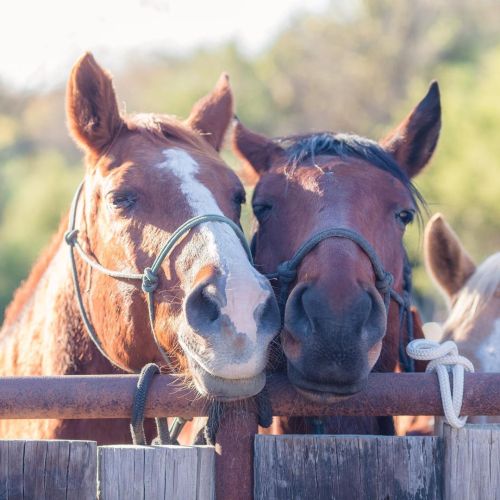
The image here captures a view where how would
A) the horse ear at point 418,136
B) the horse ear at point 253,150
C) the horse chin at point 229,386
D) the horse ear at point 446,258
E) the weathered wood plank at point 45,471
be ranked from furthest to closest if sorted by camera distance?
the horse ear at point 446,258 → the horse ear at point 253,150 → the horse ear at point 418,136 → the horse chin at point 229,386 → the weathered wood plank at point 45,471

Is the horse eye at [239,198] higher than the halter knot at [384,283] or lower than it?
higher

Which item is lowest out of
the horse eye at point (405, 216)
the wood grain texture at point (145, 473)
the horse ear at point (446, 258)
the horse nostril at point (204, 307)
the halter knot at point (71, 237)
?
the wood grain texture at point (145, 473)

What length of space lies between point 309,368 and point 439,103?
1.86 m

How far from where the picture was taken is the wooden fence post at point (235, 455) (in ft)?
8.21

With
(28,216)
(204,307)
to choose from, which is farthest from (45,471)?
(28,216)

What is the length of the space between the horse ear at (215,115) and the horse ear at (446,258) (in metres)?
1.43

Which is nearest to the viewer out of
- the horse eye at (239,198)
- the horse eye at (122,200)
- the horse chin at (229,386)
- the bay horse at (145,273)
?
the horse chin at (229,386)

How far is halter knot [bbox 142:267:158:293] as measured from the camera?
3021 millimetres

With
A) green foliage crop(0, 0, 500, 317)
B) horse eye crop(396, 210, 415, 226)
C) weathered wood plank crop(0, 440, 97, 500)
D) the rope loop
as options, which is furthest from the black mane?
green foliage crop(0, 0, 500, 317)

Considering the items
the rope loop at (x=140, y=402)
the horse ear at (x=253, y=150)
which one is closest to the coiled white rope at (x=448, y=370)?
the rope loop at (x=140, y=402)

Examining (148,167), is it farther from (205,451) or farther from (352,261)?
(205,451)

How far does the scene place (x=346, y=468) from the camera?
8.21 feet

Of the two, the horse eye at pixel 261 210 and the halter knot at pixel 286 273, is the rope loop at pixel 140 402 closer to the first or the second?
the halter knot at pixel 286 273

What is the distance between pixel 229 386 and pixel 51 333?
52.7 inches
